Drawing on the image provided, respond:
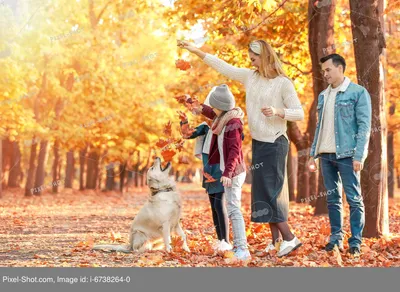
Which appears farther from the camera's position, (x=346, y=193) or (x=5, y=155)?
(x=5, y=155)

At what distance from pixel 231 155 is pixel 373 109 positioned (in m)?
3.24

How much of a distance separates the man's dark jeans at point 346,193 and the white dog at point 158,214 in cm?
188

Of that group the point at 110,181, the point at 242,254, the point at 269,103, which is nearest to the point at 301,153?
the point at 269,103

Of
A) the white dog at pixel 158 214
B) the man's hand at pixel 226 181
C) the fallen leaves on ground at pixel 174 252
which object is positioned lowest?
the fallen leaves on ground at pixel 174 252

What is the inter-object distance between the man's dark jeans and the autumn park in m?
0.10

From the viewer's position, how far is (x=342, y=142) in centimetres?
796

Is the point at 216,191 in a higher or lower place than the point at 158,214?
higher

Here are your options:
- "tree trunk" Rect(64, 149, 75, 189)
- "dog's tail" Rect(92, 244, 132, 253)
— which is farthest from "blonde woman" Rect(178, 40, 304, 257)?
"tree trunk" Rect(64, 149, 75, 189)

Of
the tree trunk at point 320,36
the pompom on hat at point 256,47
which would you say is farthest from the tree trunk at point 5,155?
the pompom on hat at point 256,47

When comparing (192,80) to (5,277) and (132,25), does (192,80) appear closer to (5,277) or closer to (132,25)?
(132,25)

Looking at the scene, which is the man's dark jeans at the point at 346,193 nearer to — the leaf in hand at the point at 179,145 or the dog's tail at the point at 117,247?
the leaf in hand at the point at 179,145

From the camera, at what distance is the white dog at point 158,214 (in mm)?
8531

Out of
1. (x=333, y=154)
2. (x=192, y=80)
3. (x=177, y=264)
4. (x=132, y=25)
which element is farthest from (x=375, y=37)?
(x=132, y=25)

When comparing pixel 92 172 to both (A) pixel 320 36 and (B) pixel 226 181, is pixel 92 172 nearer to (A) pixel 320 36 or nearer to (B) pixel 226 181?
(A) pixel 320 36
